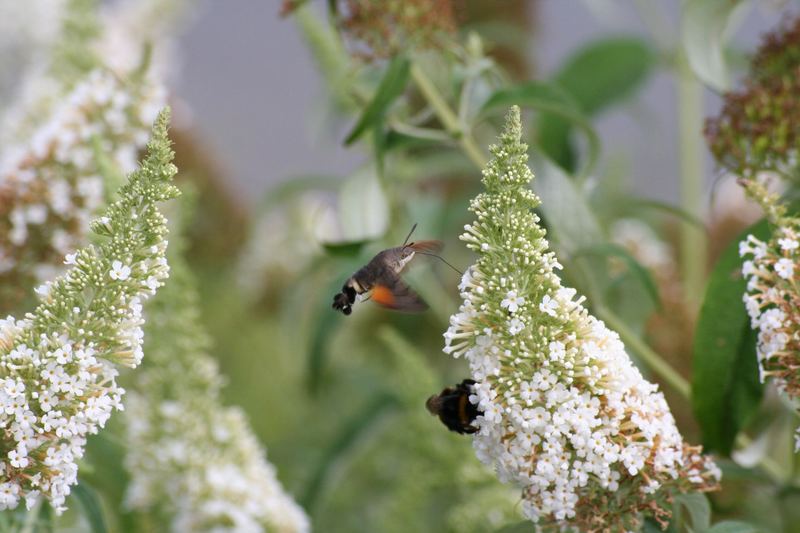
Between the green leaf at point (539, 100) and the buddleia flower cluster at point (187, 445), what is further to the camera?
the buddleia flower cluster at point (187, 445)

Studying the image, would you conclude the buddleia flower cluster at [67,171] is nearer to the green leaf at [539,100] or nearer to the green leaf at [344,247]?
the green leaf at [344,247]

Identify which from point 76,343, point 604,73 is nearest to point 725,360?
point 76,343

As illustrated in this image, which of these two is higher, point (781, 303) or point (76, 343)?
point (76, 343)

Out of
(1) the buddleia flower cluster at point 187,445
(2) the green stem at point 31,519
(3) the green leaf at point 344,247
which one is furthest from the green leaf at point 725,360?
(2) the green stem at point 31,519

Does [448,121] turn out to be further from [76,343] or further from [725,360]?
[76,343]

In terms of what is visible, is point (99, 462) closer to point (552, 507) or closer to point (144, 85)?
point (144, 85)

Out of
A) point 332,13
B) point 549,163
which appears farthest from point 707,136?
point 332,13
